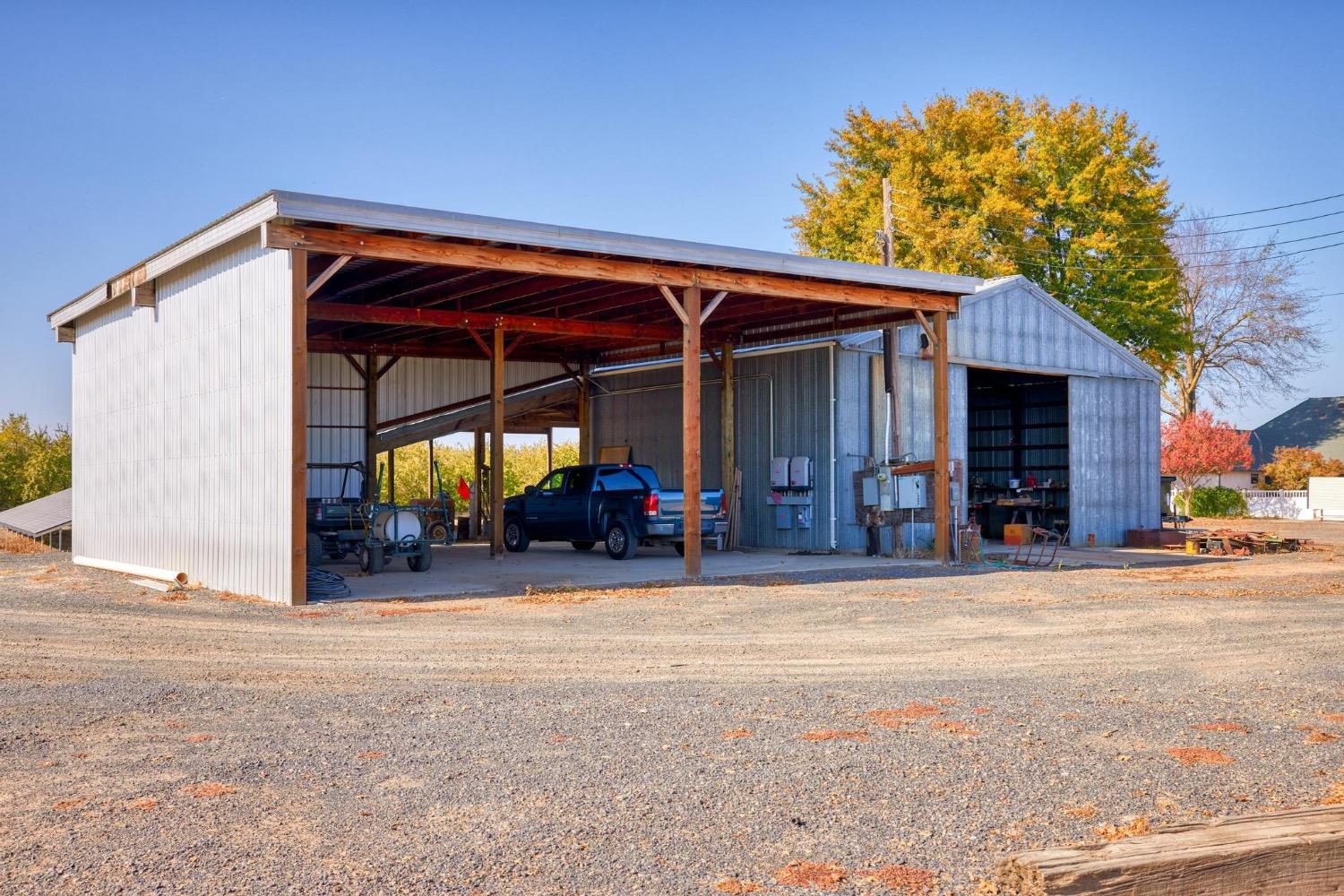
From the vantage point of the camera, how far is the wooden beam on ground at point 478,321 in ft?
66.0

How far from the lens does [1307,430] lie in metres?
59.9

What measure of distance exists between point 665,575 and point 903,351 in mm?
7936

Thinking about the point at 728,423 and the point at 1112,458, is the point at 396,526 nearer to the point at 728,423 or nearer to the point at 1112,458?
the point at 728,423

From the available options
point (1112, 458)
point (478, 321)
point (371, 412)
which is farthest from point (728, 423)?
point (1112, 458)

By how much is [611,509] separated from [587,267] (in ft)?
20.1

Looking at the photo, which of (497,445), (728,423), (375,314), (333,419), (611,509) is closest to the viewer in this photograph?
(375,314)

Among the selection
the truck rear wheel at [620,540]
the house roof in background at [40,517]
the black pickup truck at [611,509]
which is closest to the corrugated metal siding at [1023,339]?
the black pickup truck at [611,509]

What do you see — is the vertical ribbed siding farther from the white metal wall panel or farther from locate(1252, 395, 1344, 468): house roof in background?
locate(1252, 395, 1344, 468): house roof in background

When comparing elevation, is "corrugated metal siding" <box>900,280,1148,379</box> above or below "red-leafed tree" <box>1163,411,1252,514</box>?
above

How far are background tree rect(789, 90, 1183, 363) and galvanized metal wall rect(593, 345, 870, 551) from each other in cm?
1771

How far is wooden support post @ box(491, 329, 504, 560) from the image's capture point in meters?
21.0

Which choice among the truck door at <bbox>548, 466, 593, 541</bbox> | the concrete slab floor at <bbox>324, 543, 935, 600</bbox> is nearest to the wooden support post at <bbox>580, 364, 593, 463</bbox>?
the concrete slab floor at <bbox>324, 543, 935, 600</bbox>

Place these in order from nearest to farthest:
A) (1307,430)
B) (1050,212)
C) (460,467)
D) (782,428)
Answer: (782,428) → (460,467) → (1050,212) → (1307,430)

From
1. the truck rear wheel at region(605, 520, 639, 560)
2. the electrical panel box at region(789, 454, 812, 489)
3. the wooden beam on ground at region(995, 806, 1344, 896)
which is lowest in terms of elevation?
the wooden beam on ground at region(995, 806, 1344, 896)
